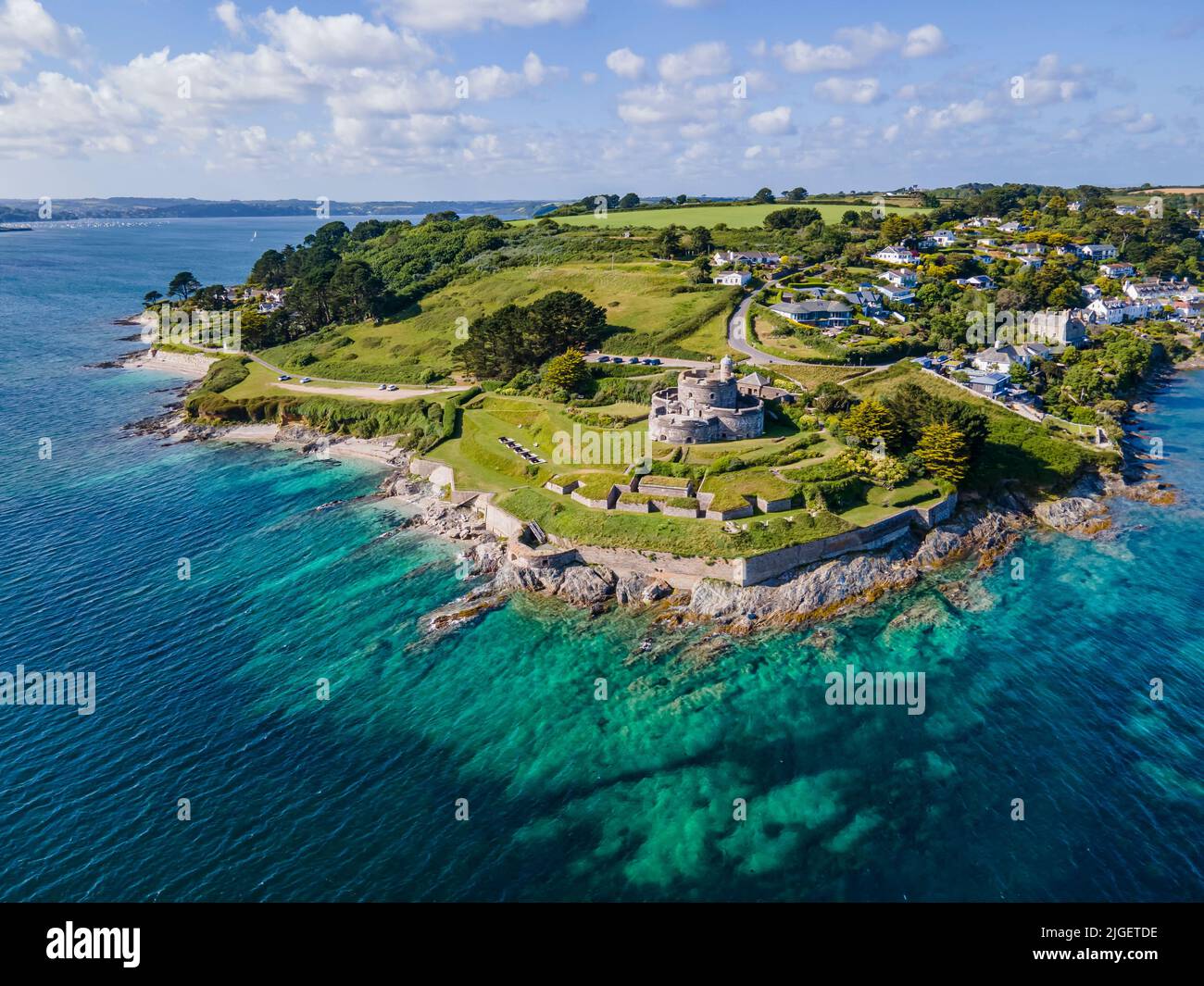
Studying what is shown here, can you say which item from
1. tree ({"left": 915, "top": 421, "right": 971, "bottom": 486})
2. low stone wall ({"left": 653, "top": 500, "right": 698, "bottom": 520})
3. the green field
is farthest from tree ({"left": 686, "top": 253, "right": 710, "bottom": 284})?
low stone wall ({"left": 653, "top": 500, "right": 698, "bottom": 520})

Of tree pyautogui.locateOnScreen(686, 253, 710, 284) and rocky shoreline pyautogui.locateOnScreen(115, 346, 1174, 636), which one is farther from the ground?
tree pyautogui.locateOnScreen(686, 253, 710, 284)

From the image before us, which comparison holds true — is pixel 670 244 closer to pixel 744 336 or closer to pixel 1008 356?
pixel 744 336

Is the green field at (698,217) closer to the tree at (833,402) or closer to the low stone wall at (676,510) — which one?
the tree at (833,402)

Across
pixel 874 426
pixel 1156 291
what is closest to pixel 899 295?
pixel 1156 291

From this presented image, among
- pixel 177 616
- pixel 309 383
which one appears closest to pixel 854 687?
pixel 177 616

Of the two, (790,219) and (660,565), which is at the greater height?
(790,219)

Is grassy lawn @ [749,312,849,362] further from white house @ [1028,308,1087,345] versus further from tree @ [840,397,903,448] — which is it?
white house @ [1028,308,1087,345]

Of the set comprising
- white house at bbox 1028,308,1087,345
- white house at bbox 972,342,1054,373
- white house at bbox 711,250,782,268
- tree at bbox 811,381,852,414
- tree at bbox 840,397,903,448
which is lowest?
tree at bbox 840,397,903,448

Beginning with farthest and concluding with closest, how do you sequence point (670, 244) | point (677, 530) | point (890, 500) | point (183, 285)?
point (183, 285) < point (670, 244) < point (890, 500) < point (677, 530)
